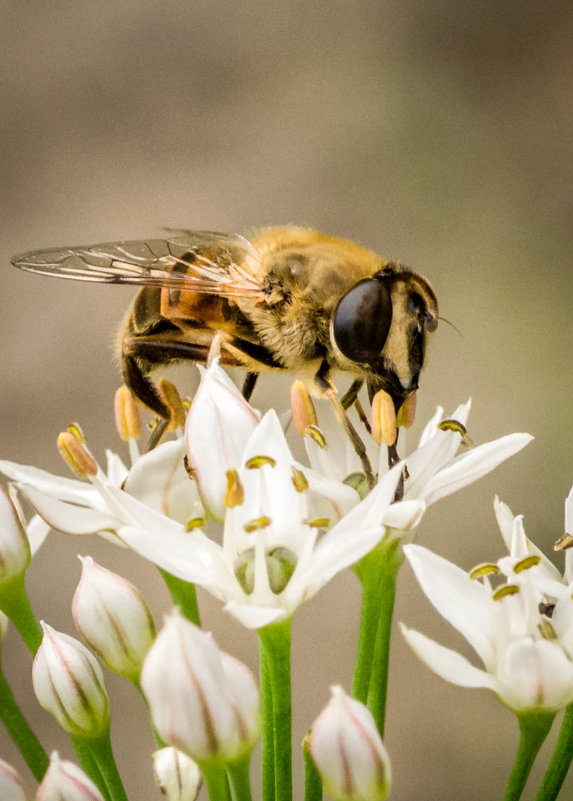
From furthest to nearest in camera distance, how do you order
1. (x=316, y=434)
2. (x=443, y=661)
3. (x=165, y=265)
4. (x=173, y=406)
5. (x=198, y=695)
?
(x=165, y=265) < (x=173, y=406) < (x=316, y=434) < (x=443, y=661) < (x=198, y=695)

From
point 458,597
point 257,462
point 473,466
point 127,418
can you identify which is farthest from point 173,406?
point 458,597

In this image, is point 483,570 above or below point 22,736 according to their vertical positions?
above

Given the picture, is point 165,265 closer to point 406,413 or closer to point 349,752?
point 406,413

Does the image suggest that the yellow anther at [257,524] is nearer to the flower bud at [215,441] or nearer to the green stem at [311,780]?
the flower bud at [215,441]

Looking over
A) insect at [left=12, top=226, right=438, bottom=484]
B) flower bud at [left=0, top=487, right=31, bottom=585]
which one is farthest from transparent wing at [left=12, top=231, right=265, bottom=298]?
flower bud at [left=0, top=487, right=31, bottom=585]

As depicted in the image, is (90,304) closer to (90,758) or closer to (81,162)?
(81,162)

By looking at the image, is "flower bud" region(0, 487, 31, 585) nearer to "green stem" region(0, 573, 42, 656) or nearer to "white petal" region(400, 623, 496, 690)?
"green stem" region(0, 573, 42, 656)

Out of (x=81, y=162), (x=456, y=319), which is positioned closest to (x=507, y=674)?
(x=456, y=319)
